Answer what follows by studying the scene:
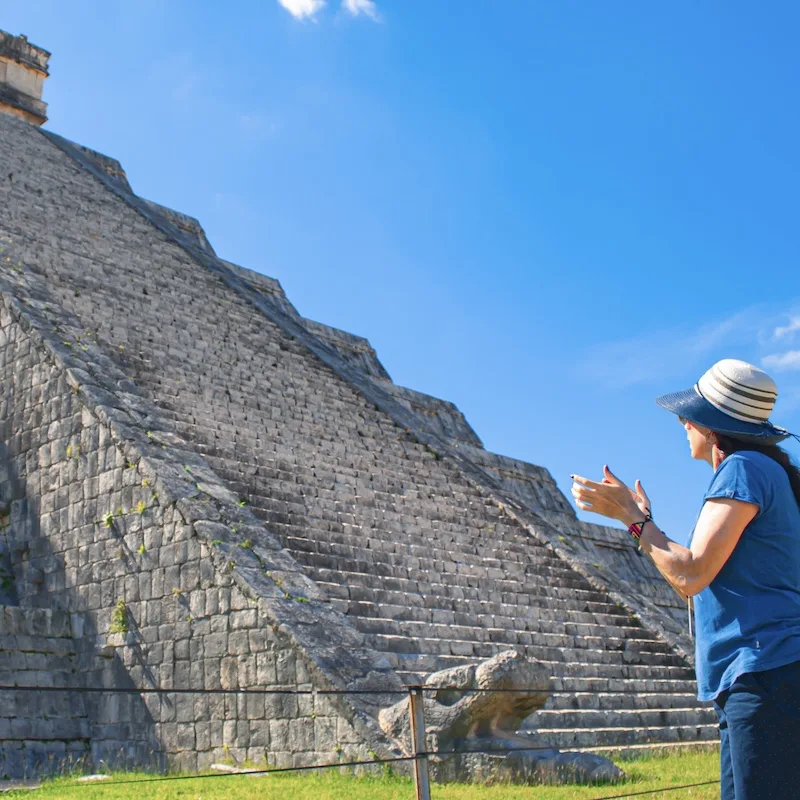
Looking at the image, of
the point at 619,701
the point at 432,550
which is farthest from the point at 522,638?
the point at 432,550

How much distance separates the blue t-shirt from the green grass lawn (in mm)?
3273

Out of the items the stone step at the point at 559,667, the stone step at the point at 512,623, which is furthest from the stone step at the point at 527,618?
the stone step at the point at 559,667

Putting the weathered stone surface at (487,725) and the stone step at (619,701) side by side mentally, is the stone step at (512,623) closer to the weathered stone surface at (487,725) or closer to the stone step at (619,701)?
the stone step at (619,701)

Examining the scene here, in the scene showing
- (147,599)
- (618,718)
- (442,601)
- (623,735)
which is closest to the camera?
(147,599)

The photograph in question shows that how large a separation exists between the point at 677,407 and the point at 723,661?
712 mm

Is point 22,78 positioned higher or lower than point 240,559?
higher

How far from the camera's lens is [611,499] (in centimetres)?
270

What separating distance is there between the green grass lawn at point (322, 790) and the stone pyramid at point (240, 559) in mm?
364

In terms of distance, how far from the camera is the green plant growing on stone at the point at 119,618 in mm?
8164

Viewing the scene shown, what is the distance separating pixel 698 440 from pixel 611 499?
0.33 meters

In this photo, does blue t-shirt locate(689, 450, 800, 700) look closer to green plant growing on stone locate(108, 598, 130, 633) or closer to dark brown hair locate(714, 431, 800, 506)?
dark brown hair locate(714, 431, 800, 506)

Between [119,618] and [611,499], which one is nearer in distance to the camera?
[611,499]

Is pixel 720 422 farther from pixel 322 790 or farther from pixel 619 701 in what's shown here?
pixel 619 701

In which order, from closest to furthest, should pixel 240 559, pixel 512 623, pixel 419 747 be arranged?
pixel 419 747
pixel 240 559
pixel 512 623
